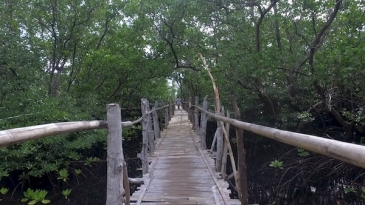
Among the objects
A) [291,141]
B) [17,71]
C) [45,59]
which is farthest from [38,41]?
[291,141]

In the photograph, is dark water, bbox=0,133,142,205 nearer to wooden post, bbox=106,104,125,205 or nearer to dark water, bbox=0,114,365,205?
dark water, bbox=0,114,365,205

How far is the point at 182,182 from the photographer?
4.54 meters

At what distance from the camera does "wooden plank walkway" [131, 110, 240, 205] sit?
143 inches

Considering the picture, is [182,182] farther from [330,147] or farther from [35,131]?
[330,147]

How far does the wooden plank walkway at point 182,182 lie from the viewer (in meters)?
3.64

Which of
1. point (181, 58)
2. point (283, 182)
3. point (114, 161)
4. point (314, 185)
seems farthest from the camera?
point (181, 58)

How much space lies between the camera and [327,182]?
574cm

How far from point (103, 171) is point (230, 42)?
413 centimetres

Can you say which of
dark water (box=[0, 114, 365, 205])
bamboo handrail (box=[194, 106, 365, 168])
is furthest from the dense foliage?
bamboo handrail (box=[194, 106, 365, 168])

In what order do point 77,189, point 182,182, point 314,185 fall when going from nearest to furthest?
1. point 182,182
2. point 314,185
3. point 77,189

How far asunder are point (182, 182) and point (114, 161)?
105 inches

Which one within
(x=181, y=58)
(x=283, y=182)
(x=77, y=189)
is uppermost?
(x=181, y=58)

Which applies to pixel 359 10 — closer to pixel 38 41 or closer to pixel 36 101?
pixel 36 101

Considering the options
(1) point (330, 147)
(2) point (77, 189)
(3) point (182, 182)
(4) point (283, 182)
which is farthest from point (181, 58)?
(1) point (330, 147)
